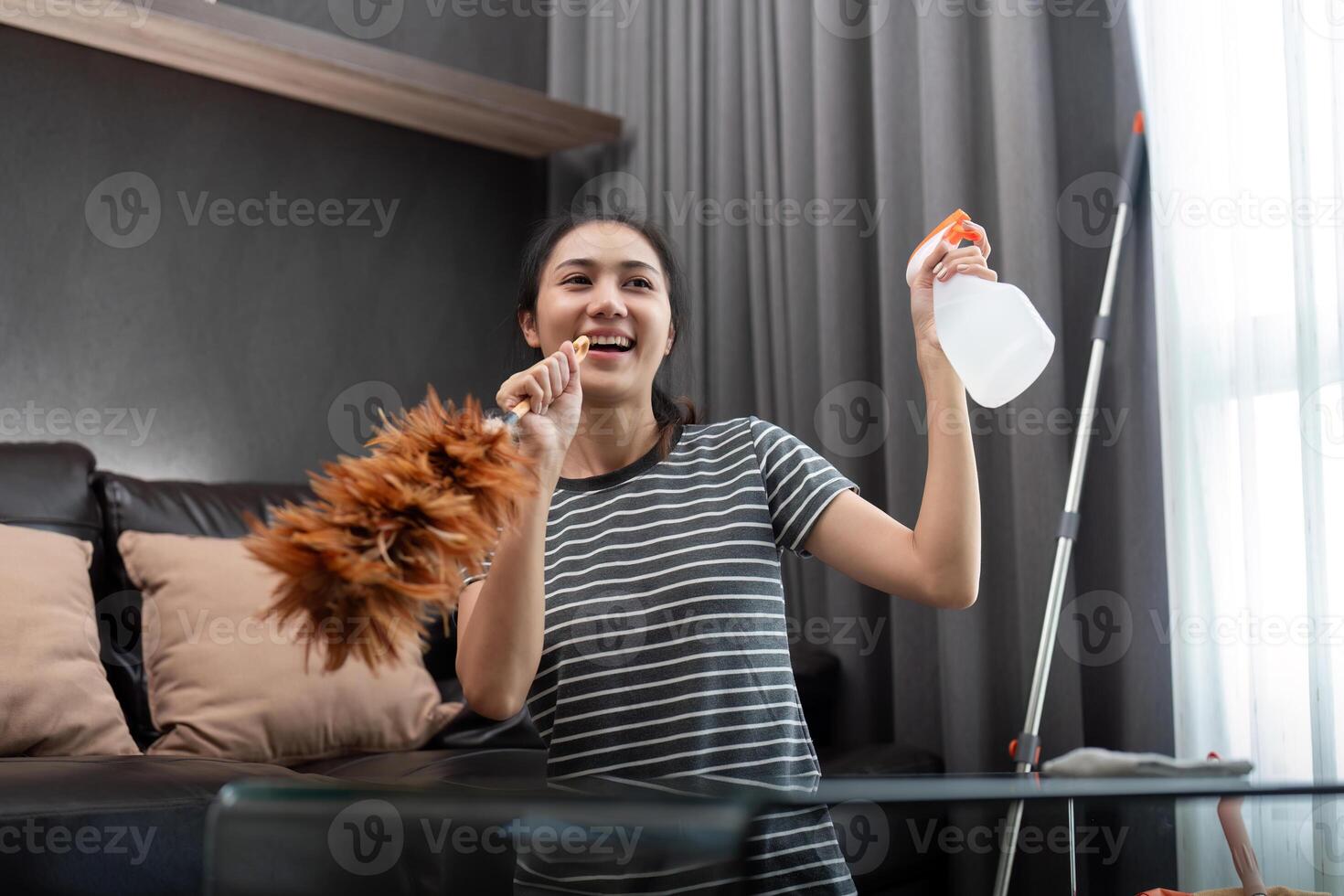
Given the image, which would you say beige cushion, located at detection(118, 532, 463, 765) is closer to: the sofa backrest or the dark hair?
the sofa backrest

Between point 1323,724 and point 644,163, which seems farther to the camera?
point 644,163

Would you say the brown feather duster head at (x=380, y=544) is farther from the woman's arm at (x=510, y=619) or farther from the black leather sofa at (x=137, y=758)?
the black leather sofa at (x=137, y=758)

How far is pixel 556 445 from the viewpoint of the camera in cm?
103

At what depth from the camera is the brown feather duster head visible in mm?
690

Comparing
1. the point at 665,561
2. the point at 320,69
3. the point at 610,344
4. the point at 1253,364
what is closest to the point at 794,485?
the point at 665,561

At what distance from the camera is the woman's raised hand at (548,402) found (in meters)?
1.01

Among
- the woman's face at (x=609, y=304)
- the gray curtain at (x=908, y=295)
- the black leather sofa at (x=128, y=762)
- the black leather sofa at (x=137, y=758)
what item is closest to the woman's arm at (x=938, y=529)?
the woman's face at (x=609, y=304)

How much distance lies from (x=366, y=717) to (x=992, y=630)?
1.20 metres

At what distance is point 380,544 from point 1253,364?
1.69m

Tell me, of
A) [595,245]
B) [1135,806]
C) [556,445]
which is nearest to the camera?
[1135,806]

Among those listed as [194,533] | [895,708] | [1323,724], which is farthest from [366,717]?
[1323,724]

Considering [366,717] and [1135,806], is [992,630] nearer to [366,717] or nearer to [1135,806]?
[366,717]

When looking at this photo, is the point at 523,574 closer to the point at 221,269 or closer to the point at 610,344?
the point at 610,344

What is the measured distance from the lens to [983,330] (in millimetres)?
1146
